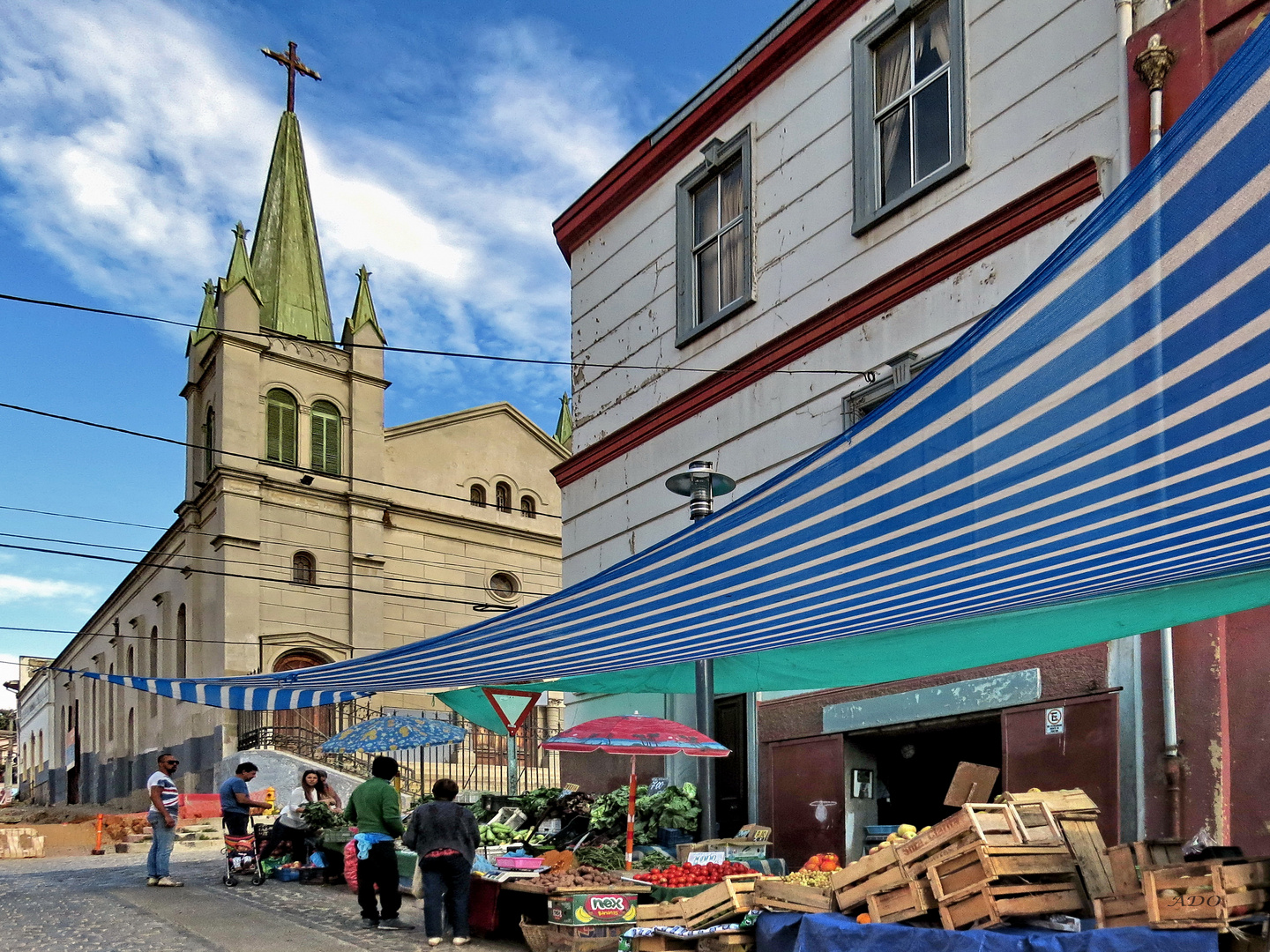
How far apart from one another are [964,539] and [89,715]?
51.5 m

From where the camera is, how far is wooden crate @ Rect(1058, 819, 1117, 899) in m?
7.73

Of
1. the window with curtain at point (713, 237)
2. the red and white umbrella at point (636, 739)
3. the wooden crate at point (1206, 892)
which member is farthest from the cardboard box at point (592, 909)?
the window with curtain at point (713, 237)

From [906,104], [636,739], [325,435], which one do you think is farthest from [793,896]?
[325,435]

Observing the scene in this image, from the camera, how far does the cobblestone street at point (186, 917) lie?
1071 cm

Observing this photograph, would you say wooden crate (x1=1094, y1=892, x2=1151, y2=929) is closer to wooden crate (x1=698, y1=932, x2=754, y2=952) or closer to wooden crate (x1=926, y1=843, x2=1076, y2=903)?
wooden crate (x1=926, y1=843, x2=1076, y2=903)

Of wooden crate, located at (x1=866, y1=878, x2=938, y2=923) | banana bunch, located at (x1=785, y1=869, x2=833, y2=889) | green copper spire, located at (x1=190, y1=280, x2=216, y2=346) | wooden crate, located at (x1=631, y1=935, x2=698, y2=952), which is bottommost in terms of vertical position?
wooden crate, located at (x1=631, y1=935, x2=698, y2=952)

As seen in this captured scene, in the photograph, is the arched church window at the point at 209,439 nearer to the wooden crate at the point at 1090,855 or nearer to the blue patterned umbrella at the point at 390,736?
the blue patterned umbrella at the point at 390,736

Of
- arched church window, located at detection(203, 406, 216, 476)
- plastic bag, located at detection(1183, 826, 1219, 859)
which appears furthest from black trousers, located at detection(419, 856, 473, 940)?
arched church window, located at detection(203, 406, 216, 476)

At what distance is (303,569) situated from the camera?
3569 cm

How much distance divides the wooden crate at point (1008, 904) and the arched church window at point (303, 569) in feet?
97.1

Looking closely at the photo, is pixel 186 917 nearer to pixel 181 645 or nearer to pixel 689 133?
pixel 689 133

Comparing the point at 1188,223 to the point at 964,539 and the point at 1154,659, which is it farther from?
the point at 1154,659

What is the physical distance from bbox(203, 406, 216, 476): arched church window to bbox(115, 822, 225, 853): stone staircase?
36.4ft

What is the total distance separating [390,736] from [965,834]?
37.4 feet
